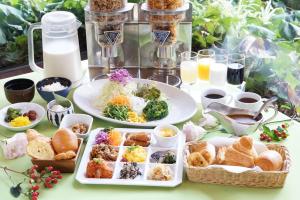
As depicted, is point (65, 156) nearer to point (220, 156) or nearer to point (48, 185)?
point (48, 185)

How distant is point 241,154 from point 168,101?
0.56 meters

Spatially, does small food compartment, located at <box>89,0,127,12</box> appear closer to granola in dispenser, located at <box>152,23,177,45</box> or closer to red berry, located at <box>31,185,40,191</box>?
granola in dispenser, located at <box>152,23,177,45</box>

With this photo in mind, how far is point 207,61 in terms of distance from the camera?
2168mm

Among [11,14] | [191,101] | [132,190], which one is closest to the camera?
[132,190]

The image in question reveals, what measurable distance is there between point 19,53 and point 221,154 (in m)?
1.76

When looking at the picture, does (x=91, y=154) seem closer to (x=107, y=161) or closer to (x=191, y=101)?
(x=107, y=161)

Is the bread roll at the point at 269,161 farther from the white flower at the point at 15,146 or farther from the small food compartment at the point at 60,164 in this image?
the white flower at the point at 15,146

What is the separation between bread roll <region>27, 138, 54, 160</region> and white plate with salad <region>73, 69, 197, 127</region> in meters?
0.33

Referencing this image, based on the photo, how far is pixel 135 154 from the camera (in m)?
1.64

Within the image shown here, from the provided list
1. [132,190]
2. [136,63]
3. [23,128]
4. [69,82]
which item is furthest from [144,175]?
[136,63]

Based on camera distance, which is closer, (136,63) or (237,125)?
(237,125)

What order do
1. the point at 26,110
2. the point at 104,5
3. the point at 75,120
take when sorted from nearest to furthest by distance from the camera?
the point at 75,120, the point at 26,110, the point at 104,5

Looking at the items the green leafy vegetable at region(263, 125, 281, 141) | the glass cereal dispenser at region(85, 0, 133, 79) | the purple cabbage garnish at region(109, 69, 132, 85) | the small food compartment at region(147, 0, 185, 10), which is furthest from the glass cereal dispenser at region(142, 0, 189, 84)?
the green leafy vegetable at region(263, 125, 281, 141)

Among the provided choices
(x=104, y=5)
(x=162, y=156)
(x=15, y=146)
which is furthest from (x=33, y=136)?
(x=104, y=5)
